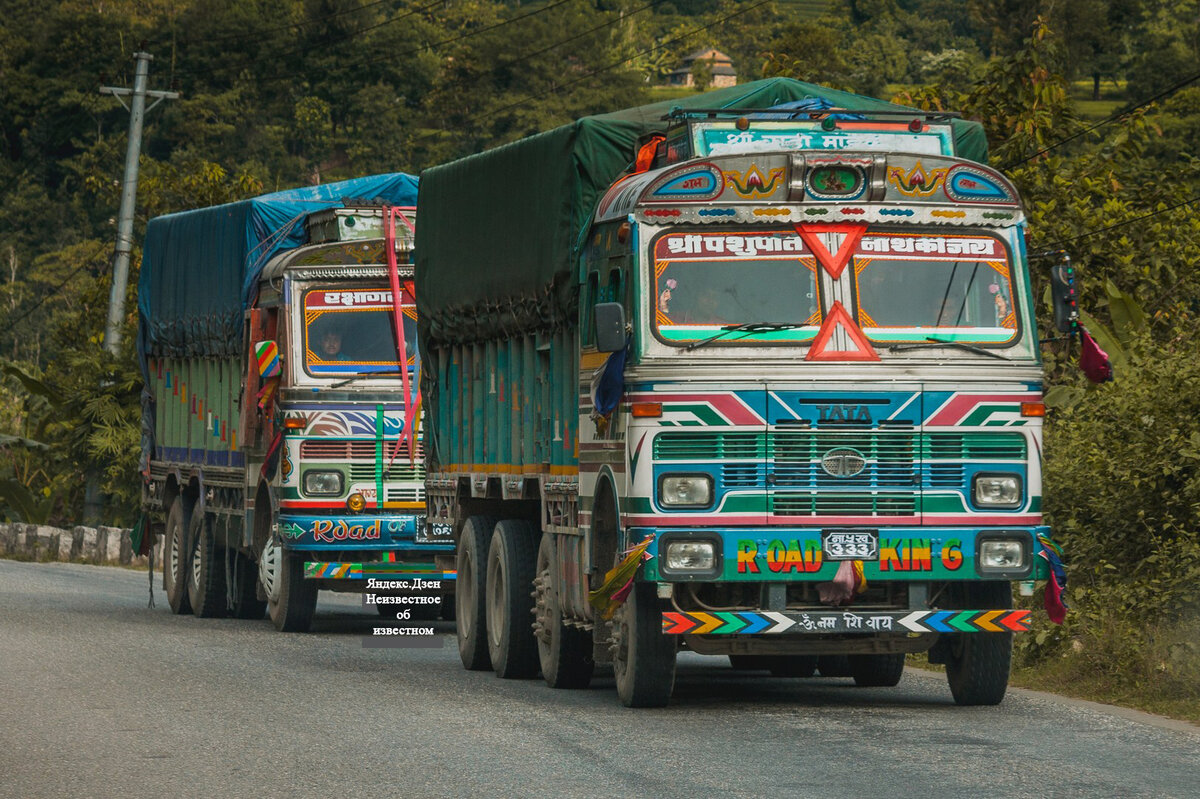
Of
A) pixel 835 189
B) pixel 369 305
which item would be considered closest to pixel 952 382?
pixel 835 189

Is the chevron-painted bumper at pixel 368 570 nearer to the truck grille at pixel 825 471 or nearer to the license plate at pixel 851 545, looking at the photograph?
the truck grille at pixel 825 471

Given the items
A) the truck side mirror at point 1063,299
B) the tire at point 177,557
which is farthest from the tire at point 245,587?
the truck side mirror at point 1063,299

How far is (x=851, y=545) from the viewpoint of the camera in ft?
37.6

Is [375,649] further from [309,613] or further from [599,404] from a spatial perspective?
[599,404]

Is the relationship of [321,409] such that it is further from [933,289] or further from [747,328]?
[933,289]

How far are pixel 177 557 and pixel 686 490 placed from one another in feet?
40.8

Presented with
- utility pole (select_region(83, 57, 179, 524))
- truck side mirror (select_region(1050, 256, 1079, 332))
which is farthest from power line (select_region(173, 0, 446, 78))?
truck side mirror (select_region(1050, 256, 1079, 332))

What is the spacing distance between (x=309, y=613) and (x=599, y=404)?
7.90m

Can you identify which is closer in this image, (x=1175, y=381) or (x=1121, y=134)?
(x=1175, y=381)

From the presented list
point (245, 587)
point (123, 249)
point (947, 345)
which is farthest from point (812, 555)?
point (123, 249)

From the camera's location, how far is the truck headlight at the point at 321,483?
1848 centimetres

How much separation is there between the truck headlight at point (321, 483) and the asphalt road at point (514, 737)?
8.14ft

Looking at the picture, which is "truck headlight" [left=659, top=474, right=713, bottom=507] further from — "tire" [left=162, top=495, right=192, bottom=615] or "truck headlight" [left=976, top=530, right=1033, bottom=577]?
"tire" [left=162, top=495, right=192, bottom=615]

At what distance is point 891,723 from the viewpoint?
11.5 m
